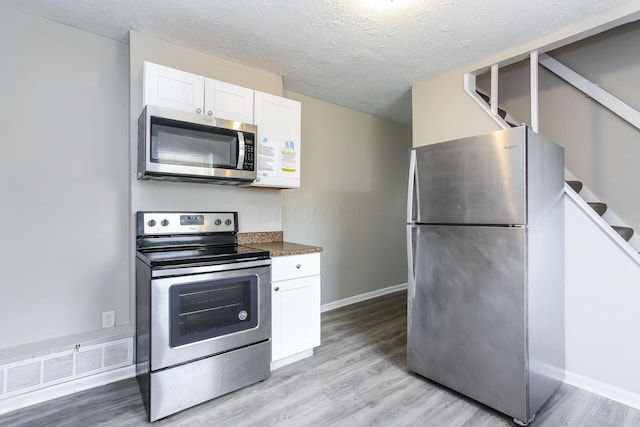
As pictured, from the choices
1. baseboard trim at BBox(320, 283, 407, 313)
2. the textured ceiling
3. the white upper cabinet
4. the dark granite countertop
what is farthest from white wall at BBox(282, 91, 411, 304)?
the white upper cabinet

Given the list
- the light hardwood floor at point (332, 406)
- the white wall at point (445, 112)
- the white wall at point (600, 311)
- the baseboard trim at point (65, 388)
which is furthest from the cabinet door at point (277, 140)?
the white wall at point (600, 311)

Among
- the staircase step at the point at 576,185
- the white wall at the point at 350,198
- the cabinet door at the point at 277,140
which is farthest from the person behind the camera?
the white wall at the point at 350,198

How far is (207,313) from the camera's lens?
192 centimetres

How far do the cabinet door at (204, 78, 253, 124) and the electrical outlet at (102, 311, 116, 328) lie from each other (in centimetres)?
168

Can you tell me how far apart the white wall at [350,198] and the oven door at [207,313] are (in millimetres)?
1368

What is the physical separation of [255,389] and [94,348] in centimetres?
112

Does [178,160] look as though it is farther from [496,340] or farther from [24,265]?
[496,340]

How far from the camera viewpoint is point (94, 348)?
2.07 metres

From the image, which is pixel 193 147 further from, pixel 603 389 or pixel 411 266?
pixel 603 389

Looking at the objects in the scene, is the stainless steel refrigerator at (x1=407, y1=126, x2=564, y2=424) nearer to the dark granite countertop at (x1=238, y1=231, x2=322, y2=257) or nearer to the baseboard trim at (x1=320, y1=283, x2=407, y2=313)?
the dark granite countertop at (x1=238, y1=231, x2=322, y2=257)

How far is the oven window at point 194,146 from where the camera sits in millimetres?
1984

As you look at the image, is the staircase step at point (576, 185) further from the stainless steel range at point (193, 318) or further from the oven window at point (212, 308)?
the oven window at point (212, 308)

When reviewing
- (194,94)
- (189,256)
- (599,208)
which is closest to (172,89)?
(194,94)

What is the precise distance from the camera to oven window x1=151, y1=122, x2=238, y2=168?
1.98 m
